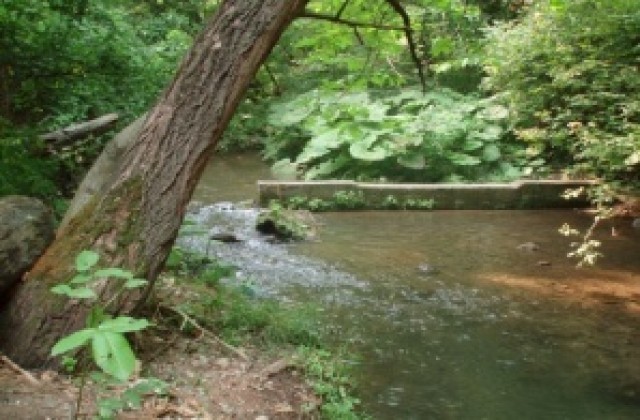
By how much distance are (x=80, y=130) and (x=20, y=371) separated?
3.24m

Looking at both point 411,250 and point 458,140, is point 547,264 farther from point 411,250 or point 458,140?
point 458,140

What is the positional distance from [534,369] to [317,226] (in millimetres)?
Result: 4872

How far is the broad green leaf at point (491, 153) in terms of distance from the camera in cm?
1294

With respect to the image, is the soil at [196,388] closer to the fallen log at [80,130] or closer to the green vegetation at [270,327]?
the green vegetation at [270,327]

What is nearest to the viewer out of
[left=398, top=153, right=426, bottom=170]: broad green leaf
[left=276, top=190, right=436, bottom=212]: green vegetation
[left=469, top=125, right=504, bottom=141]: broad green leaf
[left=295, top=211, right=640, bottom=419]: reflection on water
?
[left=295, top=211, right=640, bottom=419]: reflection on water

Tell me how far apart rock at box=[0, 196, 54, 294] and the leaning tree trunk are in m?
0.07

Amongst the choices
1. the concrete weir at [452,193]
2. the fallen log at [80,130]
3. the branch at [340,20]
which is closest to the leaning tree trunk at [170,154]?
the branch at [340,20]

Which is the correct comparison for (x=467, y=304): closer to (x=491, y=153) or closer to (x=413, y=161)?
(x=413, y=161)

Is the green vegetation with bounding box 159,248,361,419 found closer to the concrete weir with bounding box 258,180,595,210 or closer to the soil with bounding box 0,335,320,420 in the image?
the soil with bounding box 0,335,320,420

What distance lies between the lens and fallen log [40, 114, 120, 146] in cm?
612

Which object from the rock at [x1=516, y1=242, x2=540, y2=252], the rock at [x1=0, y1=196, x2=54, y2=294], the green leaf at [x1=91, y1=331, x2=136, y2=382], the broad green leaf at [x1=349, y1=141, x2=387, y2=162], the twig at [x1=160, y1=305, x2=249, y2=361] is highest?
the green leaf at [x1=91, y1=331, x2=136, y2=382]

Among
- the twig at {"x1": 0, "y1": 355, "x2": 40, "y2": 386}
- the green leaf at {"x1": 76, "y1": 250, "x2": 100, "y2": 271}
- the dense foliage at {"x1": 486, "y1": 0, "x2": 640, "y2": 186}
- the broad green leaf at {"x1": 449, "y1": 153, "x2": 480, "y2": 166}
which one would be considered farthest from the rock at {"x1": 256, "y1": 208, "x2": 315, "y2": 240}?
the green leaf at {"x1": 76, "y1": 250, "x2": 100, "y2": 271}

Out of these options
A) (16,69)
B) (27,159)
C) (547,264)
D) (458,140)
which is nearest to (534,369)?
(547,264)

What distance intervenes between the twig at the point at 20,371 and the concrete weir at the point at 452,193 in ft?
24.9
